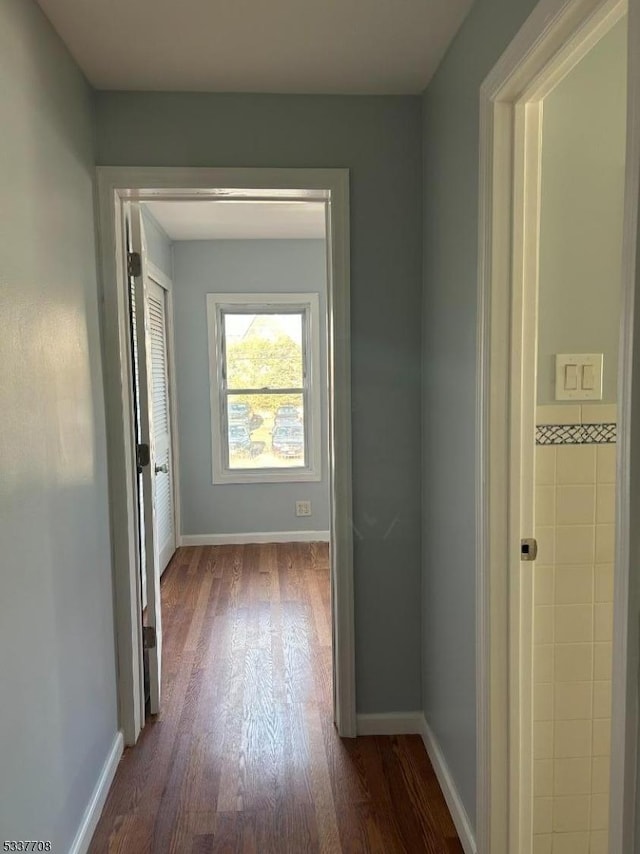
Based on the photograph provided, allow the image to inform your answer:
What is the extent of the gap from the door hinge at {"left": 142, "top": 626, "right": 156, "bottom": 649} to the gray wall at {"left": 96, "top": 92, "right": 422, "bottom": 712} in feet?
2.71

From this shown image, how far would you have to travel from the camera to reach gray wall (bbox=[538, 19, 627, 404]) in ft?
5.22

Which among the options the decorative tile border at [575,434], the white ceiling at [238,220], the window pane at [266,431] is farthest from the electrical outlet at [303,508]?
the decorative tile border at [575,434]

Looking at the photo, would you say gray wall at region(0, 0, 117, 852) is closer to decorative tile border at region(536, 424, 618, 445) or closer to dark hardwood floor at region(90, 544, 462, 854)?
dark hardwood floor at region(90, 544, 462, 854)

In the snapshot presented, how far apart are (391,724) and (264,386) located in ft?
9.80

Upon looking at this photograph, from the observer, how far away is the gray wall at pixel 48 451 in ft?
4.43

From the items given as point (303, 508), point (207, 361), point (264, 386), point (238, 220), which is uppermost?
point (238, 220)

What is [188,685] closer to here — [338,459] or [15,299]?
[338,459]

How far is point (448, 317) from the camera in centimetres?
192

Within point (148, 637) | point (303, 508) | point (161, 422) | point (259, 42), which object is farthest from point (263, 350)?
point (259, 42)

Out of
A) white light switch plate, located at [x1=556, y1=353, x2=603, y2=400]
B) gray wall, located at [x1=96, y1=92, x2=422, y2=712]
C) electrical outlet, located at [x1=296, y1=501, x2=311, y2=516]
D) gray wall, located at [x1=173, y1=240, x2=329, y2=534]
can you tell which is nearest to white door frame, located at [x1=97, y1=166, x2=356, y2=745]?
gray wall, located at [x1=96, y1=92, x2=422, y2=712]

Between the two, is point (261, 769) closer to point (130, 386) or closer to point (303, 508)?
point (130, 386)

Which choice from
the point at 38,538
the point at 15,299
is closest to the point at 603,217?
the point at 15,299

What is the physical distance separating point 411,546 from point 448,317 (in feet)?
2.95

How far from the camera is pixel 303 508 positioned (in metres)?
4.92
